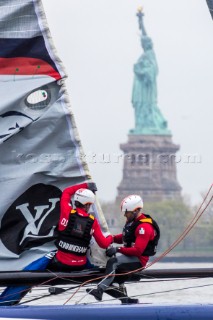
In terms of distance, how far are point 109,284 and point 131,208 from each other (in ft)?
1.95

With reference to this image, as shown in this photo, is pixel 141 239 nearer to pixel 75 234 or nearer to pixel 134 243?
pixel 134 243

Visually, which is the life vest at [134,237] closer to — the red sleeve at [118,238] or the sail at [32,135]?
the red sleeve at [118,238]

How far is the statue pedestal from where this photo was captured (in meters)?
107

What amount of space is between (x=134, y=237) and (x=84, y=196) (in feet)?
1.71

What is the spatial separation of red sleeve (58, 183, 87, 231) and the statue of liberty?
3875 inches

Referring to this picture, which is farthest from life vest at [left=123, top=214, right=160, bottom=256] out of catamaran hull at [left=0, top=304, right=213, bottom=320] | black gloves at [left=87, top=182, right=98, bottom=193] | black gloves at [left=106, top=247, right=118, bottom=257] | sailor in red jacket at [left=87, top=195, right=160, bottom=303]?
catamaran hull at [left=0, top=304, right=213, bottom=320]

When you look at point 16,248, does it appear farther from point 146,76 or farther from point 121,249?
point 146,76

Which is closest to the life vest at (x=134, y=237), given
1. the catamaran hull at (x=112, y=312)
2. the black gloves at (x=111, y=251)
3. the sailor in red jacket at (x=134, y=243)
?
the sailor in red jacket at (x=134, y=243)

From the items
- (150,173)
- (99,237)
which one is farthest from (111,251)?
(150,173)

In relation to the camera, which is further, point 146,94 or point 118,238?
point 146,94

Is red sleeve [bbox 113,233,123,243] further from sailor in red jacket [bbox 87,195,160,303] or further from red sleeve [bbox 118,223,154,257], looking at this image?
red sleeve [bbox 118,223,154,257]

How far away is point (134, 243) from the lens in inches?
373

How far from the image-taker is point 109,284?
9.30 metres

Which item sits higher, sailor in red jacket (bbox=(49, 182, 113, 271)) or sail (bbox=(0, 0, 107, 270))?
sail (bbox=(0, 0, 107, 270))
